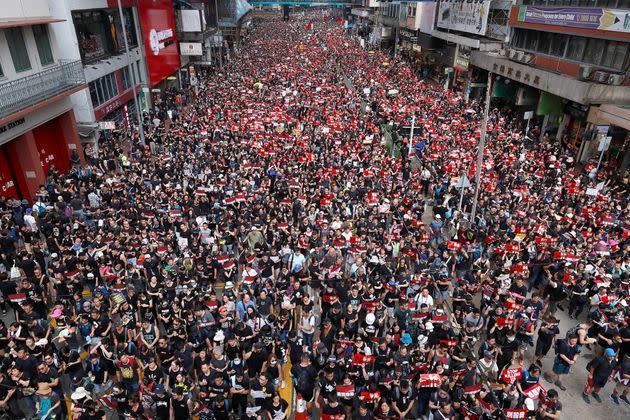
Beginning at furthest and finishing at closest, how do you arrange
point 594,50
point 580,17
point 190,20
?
point 190,20, point 594,50, point 580,17

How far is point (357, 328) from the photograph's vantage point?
433 inches

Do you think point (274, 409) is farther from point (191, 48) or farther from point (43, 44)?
point (191, 48)

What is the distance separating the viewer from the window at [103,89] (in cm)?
2571

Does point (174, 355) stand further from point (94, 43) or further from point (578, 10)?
point (578, 10)

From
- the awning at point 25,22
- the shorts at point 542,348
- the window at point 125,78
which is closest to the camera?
the shorts at point 542,348

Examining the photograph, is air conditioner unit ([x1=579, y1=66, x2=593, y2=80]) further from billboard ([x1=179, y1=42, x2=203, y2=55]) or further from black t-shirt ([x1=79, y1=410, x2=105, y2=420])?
billboard ([x1=179, y1=42, x2=203, y2=55])

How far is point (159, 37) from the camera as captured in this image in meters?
35.3

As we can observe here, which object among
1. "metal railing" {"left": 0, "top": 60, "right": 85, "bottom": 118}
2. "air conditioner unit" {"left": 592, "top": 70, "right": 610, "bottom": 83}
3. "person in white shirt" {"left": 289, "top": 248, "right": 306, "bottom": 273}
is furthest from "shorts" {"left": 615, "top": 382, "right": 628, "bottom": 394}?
"metal railing" {"left": 0, "top": 60, "right": 85, "bottom": 118}

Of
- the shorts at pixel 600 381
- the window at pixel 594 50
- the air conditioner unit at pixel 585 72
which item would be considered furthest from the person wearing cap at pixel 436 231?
the window at pixel 594 50

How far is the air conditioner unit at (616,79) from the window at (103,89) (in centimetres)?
2720

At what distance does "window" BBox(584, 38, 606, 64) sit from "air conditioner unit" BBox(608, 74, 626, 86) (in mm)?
2632

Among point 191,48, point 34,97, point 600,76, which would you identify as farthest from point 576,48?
point 191,48

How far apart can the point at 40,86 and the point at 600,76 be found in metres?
26.6

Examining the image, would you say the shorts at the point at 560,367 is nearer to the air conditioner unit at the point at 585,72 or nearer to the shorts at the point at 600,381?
the shorts at the point at 600,381
